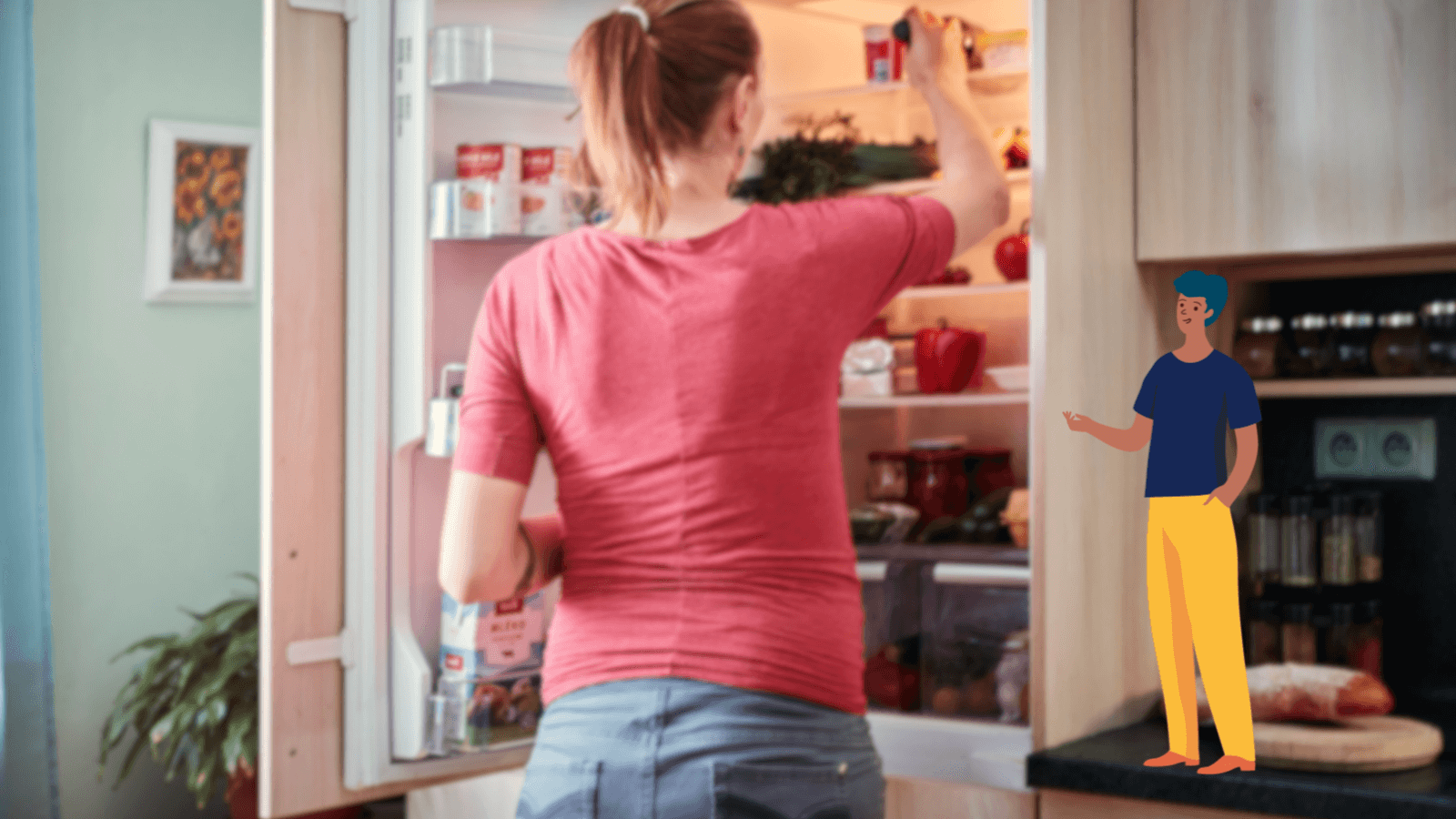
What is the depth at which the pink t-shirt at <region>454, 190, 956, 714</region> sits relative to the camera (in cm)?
92

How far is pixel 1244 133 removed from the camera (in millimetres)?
1016

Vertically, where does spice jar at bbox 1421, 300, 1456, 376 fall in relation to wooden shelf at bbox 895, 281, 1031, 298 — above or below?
below

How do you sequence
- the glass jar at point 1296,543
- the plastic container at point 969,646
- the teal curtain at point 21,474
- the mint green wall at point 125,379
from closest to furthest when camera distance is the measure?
the glass jar at point 1296,543 → the plastic container at point 969,646 → the teal curtain at point 21,474 → the mint green wall at point 125,379

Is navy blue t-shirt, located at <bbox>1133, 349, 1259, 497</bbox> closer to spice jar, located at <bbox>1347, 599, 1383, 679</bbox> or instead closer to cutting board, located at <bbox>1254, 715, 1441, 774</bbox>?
cutting board, located at <bbox>1254, 715, 1441, 774</bbox>

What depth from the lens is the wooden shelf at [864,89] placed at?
171cm

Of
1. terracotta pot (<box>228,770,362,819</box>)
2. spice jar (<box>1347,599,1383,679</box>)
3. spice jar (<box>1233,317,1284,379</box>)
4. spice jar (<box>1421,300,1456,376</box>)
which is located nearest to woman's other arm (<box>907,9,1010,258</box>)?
spice jar (<box>1233,317,1284,379</box>)

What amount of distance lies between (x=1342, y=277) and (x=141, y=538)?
8.03 feet

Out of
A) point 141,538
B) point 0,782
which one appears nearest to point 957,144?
point 0,782

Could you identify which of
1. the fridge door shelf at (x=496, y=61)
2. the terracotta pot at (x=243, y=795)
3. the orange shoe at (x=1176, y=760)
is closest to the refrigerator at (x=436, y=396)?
the fridge door shelf at (x=496, y=61)

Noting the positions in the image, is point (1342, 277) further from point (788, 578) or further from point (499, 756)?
point (499, 756)

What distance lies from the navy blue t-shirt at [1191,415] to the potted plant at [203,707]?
234 centimetres

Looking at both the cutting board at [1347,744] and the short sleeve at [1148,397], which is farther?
the cutting board at [1347,744]

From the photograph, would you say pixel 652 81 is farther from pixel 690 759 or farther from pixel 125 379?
pixel 125 379

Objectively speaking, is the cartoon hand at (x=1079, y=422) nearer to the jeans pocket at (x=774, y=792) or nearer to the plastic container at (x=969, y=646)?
the jeans pocket at (x=774, y=792)
